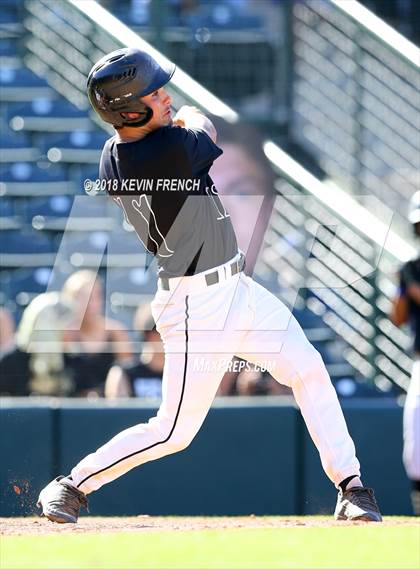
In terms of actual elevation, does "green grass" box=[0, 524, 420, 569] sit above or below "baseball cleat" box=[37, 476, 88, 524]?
above

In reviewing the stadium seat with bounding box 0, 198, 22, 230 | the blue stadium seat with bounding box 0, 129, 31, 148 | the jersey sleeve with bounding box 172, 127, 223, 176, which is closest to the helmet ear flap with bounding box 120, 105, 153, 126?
the jersey sleeve with bounding box 172, 127, 223, 176

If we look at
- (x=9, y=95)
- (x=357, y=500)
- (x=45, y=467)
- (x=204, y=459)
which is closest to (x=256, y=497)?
(x=204, y=459)

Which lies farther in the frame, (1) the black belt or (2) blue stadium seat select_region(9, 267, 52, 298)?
(2) blue stadium seat select_region(9, 267, 52, 298)

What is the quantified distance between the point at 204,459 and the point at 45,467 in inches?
32.9

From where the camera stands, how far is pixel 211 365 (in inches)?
175

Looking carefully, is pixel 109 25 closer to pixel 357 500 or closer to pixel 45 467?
pixel 45 467

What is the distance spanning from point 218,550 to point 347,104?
612 centimetres

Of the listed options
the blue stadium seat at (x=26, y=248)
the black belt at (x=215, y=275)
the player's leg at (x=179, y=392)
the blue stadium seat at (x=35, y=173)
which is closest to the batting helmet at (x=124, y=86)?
the black belt at (x=215, y=275)

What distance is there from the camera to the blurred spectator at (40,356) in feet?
23.5

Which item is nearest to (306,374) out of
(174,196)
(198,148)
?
(174,196)

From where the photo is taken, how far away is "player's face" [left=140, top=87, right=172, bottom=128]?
14.6ft

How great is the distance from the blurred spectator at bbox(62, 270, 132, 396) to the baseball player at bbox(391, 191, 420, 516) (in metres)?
1.73

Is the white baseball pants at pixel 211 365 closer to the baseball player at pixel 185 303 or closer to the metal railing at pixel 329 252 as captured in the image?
the baseball player at pixel 185 303

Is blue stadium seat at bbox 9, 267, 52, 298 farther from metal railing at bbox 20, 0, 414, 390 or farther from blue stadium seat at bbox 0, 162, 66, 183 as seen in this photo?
metal railing at bbox 20, 0, 414, 390
